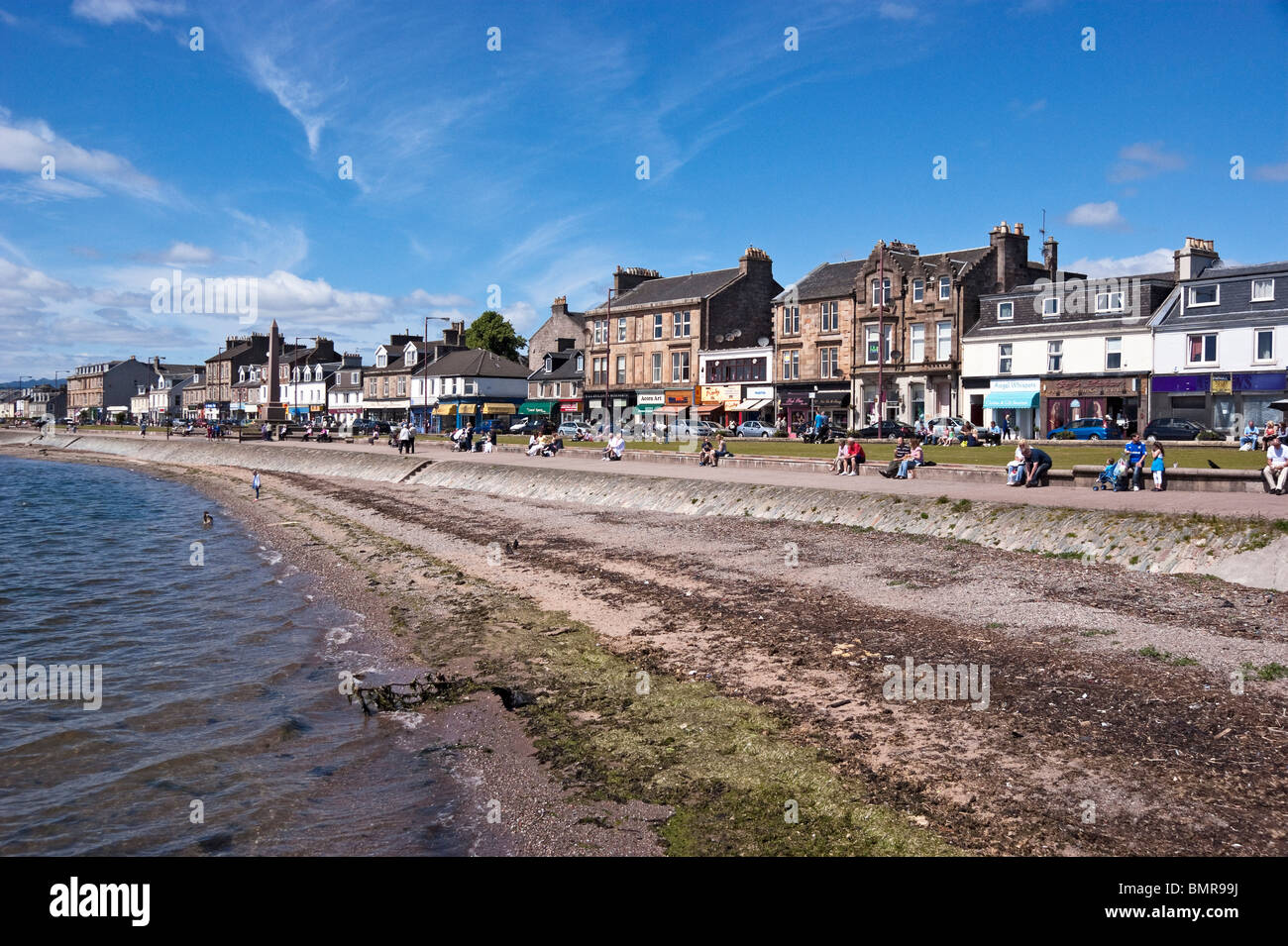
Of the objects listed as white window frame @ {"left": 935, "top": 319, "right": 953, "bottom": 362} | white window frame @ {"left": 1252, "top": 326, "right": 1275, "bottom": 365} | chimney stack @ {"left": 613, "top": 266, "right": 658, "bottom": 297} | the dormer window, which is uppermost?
chimney stack @ {"left": 613, "top": 266, "right": 658, "bottom": 297}

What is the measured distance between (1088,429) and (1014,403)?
733cm

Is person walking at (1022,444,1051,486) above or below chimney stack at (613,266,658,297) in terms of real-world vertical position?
below

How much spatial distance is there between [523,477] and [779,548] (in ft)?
61.9

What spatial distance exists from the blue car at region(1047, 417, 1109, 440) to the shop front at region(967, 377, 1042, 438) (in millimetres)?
5994

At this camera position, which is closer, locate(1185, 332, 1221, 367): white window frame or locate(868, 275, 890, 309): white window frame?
locate(1185, 332, 1221, 367): white window frame

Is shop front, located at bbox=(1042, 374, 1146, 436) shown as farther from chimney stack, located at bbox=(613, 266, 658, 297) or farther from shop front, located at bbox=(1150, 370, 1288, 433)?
chimney stack, located at bbox=(613, 266, 658, 297)

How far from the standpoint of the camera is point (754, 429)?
2237 inches

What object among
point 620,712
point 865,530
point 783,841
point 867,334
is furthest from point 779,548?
point 867,334

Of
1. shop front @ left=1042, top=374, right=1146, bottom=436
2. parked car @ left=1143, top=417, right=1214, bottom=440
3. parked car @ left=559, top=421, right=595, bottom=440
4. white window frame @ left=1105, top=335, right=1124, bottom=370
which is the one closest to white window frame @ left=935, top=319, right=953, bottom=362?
shop front @ left=1042, top=374, right=1146, bottom=436

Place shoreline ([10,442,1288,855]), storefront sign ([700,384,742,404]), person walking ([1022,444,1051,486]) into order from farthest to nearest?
storefront sign ([700,384,742,404]) < person walking ([1022,444,1051,486]) < shoreline ([10,442,1288,855])

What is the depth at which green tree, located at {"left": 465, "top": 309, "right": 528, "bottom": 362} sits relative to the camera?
10256 cm

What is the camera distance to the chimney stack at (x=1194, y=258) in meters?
48.6
